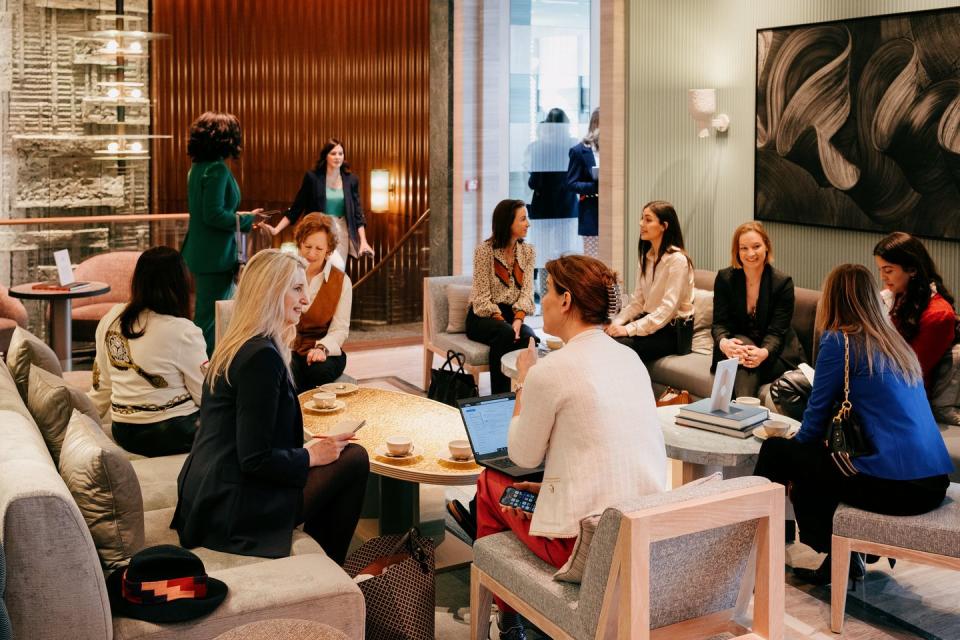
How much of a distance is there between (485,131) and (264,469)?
624 centimetres

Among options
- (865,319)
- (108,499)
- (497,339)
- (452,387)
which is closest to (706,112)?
(497,339)

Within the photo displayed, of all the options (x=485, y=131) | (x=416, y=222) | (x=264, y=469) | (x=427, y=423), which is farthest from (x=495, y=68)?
(x=264, y=469)

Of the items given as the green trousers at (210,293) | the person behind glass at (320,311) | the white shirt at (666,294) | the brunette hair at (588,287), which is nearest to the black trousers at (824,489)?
the brunette hair at (588,287)

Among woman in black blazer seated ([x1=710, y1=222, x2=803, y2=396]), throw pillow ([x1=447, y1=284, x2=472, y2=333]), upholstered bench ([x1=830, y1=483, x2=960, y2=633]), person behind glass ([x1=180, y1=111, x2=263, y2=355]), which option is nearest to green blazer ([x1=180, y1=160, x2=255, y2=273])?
person behind glass ([x1=180, y1=111, x2=263, y2=355])

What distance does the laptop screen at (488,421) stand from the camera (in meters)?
3.51

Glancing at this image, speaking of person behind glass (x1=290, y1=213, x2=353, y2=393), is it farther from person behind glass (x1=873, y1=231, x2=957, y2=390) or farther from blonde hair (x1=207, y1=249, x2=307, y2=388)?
person behind glass (x1=873, y1=231, x2=957, y2=390)

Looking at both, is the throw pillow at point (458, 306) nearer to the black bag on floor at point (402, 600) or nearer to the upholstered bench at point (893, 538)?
the upholstered bench at point (893, 538)

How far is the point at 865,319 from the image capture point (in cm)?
358

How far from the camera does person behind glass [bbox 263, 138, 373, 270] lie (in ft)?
26.6

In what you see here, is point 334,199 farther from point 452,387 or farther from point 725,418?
point 725,418

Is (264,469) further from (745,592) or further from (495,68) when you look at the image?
(495,68)

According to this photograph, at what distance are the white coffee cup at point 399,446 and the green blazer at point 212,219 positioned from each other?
3.47 m

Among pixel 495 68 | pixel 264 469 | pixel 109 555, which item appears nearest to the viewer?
pixel 109 555

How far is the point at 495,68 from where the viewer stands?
29.2ft
